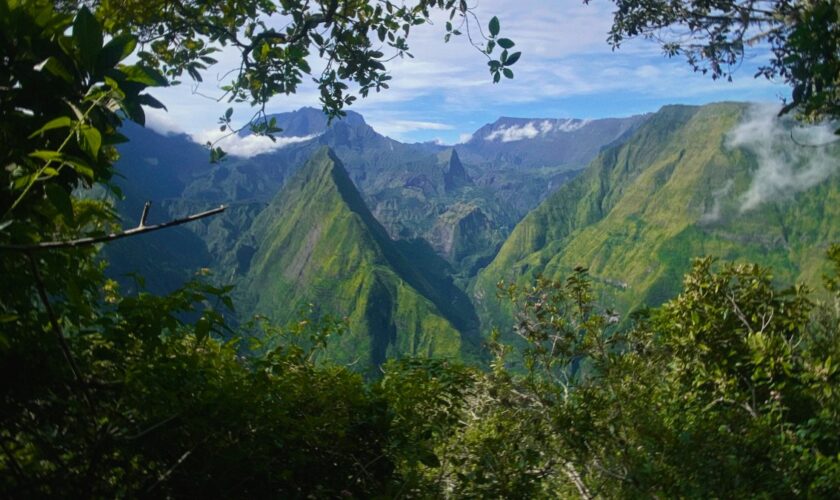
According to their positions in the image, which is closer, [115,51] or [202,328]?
[115,51]

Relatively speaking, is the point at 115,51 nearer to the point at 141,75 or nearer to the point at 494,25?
the point at 141,75

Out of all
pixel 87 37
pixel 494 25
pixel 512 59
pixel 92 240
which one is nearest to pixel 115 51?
pixel 87 37

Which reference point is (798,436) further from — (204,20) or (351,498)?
(204,20)

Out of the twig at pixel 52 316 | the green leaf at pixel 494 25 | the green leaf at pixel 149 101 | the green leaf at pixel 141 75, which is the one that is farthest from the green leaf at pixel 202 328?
the green leaf at pixel 494 25

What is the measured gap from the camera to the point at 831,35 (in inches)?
154

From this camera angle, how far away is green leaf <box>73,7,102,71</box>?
2.01 metres

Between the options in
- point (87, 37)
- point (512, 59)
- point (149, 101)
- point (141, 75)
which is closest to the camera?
point (87, 37)

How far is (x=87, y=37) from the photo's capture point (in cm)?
206

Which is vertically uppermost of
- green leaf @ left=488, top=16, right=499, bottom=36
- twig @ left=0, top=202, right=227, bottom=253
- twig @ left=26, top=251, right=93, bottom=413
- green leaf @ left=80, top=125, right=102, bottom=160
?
green leaf @ left=488, top=16, right=499, bottom=36

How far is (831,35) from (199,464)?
5770 millimetres

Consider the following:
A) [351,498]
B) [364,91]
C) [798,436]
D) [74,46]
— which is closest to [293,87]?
[364,91]

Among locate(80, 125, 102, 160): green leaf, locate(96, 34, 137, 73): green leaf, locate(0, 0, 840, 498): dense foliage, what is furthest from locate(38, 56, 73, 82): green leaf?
locate(80, 125, 102, 160): green leaf

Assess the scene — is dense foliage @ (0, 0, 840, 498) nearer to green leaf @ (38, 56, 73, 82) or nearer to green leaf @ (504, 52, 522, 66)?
green leaf @ (38, 56, 73, 82)

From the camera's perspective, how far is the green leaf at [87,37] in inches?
79.0
